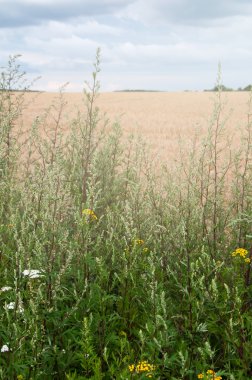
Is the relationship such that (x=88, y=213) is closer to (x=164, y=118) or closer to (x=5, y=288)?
(x=5, y=288)

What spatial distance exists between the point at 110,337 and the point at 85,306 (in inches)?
18.8

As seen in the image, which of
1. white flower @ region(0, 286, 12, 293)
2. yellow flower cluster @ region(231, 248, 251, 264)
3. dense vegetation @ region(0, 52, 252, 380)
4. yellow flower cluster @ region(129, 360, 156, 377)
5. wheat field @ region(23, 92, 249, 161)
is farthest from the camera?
wheat field @ region(23, 92, 249, 161)

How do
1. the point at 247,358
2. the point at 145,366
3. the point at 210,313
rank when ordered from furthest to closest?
1. the point at 210,313
2. the point at 247,358
3. the point at 145,366

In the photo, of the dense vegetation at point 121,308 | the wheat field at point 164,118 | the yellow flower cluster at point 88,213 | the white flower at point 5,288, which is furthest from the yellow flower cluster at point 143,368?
the wheat field at point 164,118

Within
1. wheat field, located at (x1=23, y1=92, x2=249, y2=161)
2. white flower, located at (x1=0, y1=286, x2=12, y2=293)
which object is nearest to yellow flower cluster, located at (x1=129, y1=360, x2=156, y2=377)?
white flower, located at (x1=0, y1=286, x2=12, y2=293)

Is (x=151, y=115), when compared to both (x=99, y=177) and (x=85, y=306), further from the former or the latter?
(x=85, y=306)

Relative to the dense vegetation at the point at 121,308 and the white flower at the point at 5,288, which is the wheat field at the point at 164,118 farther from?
the white flower at the point at 5,288

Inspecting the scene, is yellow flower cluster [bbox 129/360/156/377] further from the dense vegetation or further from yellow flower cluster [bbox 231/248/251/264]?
yellow flower cluster [bbox 231/248/251/264]


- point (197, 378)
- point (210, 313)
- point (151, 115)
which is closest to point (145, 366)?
point (197, 378)

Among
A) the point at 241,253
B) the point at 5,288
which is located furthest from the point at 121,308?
the point at 241,253

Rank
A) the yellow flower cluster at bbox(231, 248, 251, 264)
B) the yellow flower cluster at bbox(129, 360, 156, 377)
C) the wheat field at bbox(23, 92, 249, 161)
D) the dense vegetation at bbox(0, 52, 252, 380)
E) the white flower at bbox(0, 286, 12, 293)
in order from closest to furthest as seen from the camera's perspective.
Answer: the yellow flower cluster at bbox(129, 360, 156, 377) → the dense vegetation at bbox(0, 52, 252, 380) → the white flower at bbox(0, 286, 12, 293) → the yellow flower cluster at bbox(231, 248, 251, 264) → the wheat field at bbox(23, 92, 249, 161)

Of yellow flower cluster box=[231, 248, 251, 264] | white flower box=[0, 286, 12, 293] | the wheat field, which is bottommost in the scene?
white flower box=[0, 286, 12, 293]

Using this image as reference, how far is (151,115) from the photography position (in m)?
30.7

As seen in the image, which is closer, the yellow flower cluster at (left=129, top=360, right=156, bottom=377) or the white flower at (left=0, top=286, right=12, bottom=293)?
the yellow flower cluster at (left=129, top=360, right=156, bottom=377)
